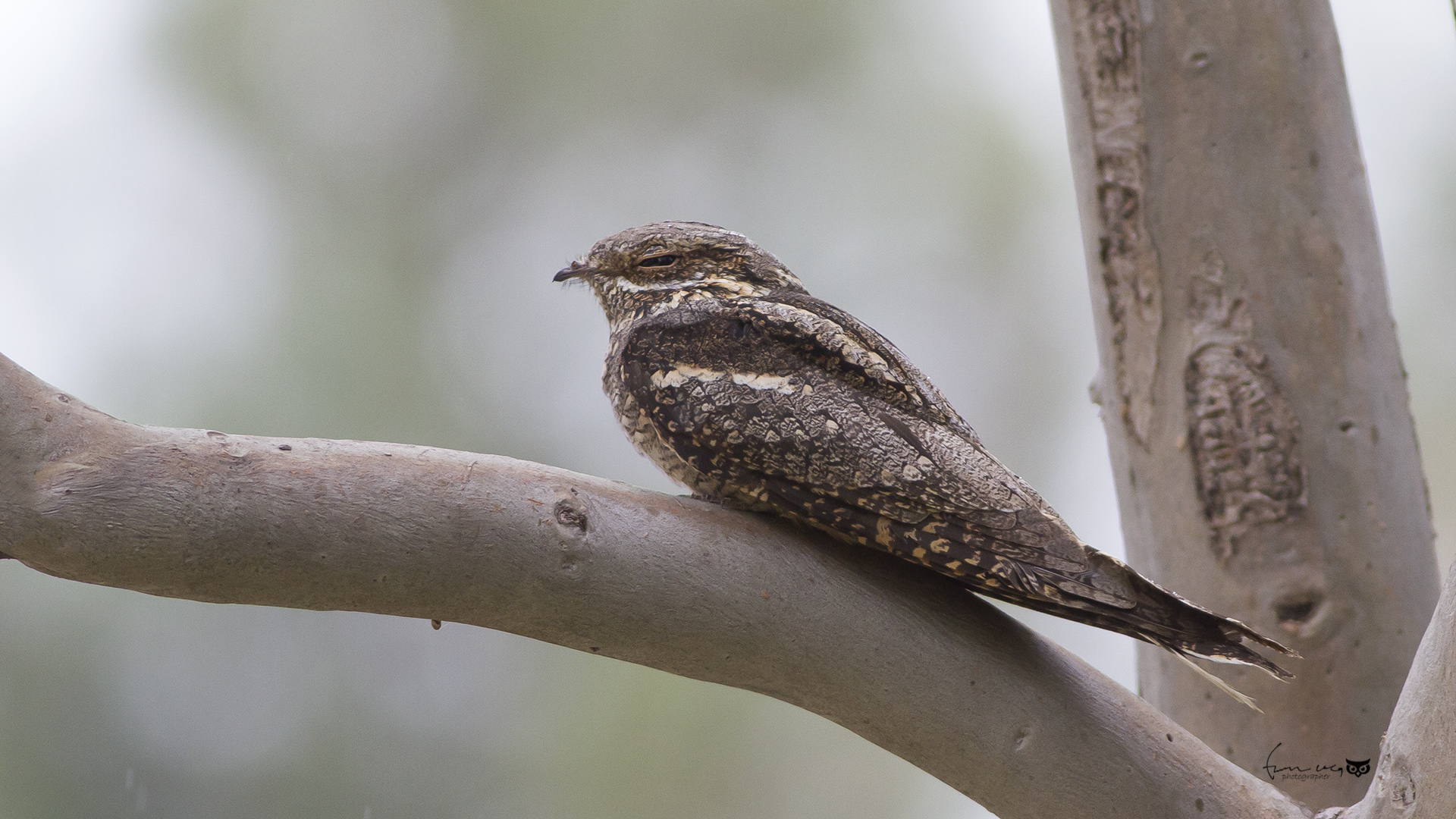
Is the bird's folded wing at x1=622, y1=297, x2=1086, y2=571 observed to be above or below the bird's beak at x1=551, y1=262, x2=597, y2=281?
below

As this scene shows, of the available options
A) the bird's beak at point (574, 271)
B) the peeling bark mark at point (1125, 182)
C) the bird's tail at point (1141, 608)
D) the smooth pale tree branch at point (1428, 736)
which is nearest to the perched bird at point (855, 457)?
the bird's tail at point (1141, 608)

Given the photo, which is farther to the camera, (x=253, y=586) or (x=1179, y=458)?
(x=1179, y=458)

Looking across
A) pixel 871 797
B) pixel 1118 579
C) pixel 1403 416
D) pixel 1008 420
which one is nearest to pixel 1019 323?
pixel 1008 420

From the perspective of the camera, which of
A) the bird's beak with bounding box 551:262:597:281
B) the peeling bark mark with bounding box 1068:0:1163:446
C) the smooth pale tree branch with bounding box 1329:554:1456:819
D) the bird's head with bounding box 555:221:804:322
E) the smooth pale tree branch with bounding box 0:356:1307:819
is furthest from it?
the peeling bark mark with bounding box 1068:0:1163:446

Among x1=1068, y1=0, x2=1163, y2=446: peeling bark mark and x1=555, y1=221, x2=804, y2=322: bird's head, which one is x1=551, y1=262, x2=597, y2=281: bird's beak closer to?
x1=555, y1=221, x2=804, y2=322: bird's head

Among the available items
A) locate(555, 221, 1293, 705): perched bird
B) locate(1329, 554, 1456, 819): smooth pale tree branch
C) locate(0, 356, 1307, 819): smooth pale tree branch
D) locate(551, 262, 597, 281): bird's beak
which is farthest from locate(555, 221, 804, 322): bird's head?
locate(1329, 554, 1456, 819): smooth pale tree branch

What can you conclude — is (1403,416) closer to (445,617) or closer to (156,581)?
(445,617)

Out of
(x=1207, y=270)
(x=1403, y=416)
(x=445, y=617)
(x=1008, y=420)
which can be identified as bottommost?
(x=1008, y=420)

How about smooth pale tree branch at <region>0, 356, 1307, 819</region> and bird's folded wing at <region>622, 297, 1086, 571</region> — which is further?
bird's folded wing at <region>622, 297, 1086, 571</region>
